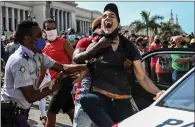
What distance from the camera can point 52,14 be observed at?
8338 cm

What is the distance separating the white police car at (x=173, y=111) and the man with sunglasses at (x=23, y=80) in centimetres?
96

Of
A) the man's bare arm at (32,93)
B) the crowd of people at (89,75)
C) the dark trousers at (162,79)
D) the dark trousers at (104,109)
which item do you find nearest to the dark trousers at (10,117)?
the crowd of people at (89,75)

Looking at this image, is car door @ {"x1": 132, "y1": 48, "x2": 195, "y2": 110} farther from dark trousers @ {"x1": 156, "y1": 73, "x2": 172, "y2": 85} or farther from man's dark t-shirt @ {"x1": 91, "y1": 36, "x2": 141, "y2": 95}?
man's dark t-shirt @ {"x1": 91, "y1": 36, "x2": 141, "y2": 95}

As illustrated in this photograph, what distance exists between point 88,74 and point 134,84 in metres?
1.16

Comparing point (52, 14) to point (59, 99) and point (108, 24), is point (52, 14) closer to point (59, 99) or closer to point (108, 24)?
point (59, 99)

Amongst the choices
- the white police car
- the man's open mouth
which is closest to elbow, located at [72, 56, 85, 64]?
the man's open mouth

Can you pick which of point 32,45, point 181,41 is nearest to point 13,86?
point 32,45

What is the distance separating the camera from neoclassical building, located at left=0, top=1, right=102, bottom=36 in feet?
261

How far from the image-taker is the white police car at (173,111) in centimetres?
256

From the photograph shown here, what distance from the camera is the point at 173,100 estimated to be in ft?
9.55

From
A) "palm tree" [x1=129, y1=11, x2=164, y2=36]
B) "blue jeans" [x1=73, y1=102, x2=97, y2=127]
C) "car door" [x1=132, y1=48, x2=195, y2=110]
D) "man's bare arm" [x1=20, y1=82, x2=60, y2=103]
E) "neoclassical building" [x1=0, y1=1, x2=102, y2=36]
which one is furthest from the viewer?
"neoclassical building" [x1=0, y1=1, x2=102, y2=36]

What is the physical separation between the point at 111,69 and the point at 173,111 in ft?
3.40

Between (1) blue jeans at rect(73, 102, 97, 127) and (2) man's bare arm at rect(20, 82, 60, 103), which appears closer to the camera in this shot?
(2) man's bare arm at rect(20, 82, 60, 103)

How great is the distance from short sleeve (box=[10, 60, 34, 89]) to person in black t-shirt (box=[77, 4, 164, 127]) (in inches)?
22.3
